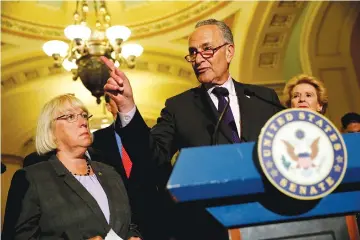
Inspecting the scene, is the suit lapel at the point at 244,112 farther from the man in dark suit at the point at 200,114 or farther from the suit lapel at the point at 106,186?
the suit lapel at the point at 106,186

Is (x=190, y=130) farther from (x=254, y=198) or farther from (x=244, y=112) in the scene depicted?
(x=254, y=198)

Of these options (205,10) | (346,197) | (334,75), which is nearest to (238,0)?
(205,10)

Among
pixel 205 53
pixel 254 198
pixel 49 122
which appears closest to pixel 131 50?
pixel 49 122

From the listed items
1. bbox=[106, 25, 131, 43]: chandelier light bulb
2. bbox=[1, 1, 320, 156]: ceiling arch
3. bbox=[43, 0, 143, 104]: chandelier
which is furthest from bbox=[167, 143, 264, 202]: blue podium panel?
bbox=[1, 1, 320, 156]: ceiling arch

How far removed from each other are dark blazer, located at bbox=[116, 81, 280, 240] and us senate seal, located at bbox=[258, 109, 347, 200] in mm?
267

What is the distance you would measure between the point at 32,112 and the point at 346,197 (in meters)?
8.77

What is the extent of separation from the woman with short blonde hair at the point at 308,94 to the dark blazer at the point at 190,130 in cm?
86

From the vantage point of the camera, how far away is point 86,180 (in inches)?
69.4

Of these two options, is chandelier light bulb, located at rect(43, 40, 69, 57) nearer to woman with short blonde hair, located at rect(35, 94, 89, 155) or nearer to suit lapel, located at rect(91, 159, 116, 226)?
woman with short blonde hair, located at rect(35, 94, 89, 155)

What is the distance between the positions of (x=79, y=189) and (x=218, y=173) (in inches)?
37.0

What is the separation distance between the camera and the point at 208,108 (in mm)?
1342

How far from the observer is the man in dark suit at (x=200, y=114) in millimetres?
1100

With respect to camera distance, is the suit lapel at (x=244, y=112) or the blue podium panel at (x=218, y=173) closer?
the blue podium panel at (x=218, y=173)

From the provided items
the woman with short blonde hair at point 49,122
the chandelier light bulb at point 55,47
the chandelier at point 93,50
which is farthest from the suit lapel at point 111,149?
the chandelier light bulb at point 55,47
